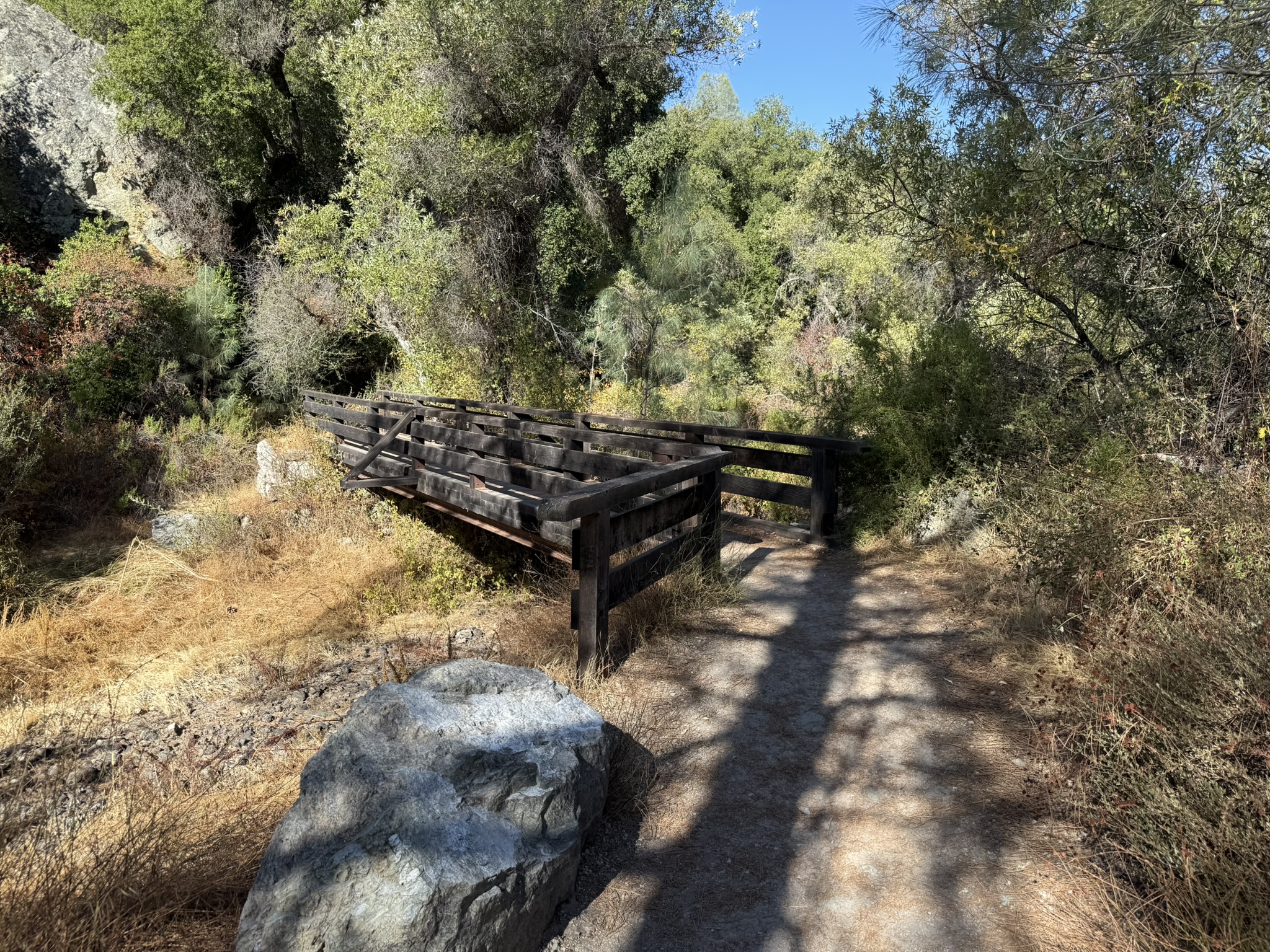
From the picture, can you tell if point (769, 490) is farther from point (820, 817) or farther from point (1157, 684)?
point (1157, 684)

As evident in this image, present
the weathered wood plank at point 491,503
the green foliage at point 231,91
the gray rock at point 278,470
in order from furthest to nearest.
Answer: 1. the green foliage at point 231,91
2. the gray rock at point 278,470
3. the weathered wood plank at point 491,503

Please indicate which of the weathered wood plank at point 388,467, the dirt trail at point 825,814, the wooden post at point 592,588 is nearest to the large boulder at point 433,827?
the dirt trail at point 825,814

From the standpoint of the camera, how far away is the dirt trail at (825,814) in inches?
103

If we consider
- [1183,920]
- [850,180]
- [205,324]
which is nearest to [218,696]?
[1183,920]

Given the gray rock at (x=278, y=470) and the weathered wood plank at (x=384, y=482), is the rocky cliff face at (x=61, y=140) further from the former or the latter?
the weathered wood plank at (x=384, y=482)

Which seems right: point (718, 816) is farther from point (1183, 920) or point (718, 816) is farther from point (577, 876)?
point (1183, 920)

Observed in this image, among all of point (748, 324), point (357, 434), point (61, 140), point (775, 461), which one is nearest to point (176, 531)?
point (357, 434)

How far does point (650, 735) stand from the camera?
383 centimetres

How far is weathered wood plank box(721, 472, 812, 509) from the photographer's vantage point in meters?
7.23

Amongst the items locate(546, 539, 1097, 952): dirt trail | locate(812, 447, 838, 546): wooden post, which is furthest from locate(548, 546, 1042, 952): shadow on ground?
locate(812, 447, 838, 546): wooden post

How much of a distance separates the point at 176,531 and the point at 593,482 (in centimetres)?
692

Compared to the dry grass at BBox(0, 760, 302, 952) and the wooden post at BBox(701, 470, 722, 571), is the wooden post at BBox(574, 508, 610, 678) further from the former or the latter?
the dry grass at BBox(0, 760, 302, 952)

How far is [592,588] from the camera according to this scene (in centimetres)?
430

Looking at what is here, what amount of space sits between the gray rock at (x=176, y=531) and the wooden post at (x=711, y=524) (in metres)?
7.40
